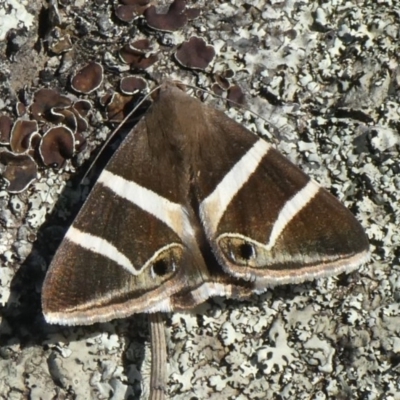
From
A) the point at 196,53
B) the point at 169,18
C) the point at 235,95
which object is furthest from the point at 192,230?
the point at 169,18

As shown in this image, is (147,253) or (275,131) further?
(275,131)

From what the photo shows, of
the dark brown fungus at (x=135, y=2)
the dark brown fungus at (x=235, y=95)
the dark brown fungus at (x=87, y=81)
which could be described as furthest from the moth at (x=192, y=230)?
the dark brown fungus at (x=135, y=2)

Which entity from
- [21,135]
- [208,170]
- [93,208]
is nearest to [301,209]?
[208,170]

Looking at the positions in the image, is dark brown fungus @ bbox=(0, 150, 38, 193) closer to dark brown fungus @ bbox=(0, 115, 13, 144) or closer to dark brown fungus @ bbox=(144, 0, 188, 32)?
dark brown fungus @ bbox=(0, 115, 13, 144)

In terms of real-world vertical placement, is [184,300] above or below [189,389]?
above

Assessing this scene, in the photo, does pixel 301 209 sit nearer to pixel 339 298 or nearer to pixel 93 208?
pixel 339 298

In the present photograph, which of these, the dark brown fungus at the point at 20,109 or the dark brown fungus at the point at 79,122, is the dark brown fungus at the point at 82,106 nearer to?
the dark brown fungus at the point at 79,122
